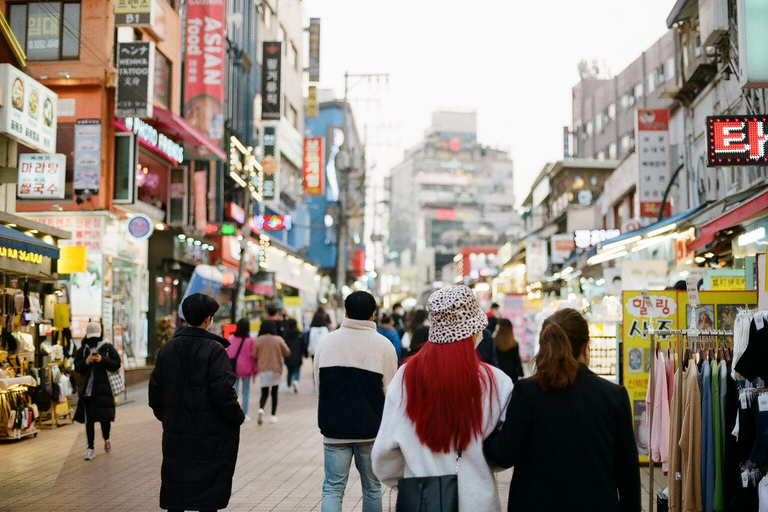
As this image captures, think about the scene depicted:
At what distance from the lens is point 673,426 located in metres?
6.27

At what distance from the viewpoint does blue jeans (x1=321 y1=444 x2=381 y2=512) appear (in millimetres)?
5926

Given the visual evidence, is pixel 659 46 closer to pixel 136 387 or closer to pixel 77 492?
pixel 136 387

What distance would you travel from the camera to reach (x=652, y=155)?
78.1ft

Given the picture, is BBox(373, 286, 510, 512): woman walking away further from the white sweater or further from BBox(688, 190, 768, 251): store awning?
BBox(688, 190, 768, 251): store awning

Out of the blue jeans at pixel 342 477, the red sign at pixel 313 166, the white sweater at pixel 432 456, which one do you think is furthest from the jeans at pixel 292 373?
the red sign at pixel 313 166

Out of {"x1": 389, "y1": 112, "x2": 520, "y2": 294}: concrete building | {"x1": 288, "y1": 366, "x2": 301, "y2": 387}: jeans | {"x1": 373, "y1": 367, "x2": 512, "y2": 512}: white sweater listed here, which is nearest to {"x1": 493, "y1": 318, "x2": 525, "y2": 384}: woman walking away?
{"x1": 373, "y1": 367, "x2": 512, "y2": 512}: white sweater

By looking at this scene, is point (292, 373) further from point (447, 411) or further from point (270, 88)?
point (447, 411)

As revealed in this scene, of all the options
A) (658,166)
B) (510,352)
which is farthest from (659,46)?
(510,352)

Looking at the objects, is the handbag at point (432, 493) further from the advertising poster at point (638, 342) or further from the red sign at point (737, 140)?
the red sign at point (737, 140)

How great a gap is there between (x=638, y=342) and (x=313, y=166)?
138ft

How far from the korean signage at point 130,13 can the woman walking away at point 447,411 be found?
17.5 meters

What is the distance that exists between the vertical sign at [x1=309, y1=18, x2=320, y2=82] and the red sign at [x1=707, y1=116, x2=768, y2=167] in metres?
44.6

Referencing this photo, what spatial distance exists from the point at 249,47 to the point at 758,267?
33334 millimetres

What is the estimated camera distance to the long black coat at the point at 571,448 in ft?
12.6
